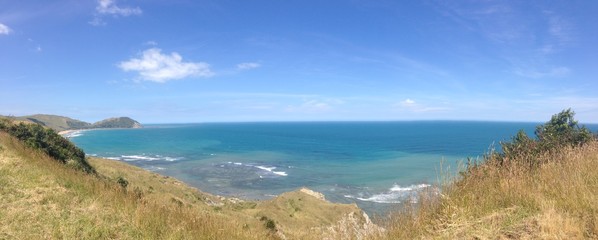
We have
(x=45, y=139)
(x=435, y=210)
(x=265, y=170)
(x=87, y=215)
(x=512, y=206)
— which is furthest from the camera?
(x=265, y=170)

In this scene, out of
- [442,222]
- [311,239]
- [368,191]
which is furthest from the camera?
[368,191]

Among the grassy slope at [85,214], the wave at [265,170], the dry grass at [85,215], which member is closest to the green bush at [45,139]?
the grassy slope at [85,214]

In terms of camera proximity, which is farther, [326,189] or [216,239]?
[326,189]

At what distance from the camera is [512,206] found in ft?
17.3

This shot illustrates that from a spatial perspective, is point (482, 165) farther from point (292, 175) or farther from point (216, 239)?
point (292, 175)

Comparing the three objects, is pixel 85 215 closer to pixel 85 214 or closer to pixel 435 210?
pixel 85 214

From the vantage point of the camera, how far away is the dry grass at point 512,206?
14.5ft

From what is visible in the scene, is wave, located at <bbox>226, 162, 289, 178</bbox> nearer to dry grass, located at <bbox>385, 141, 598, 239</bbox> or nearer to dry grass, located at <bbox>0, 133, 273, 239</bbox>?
dry grass, located at <bbox>0, 133, 273, 239</bbox>

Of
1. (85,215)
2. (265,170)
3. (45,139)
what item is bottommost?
(265,170)

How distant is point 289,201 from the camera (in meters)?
43.0

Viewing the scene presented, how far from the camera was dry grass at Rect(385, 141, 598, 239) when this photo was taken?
14.5 ft

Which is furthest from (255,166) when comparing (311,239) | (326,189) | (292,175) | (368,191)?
(311,239)

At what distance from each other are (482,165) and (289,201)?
37586 millimetres

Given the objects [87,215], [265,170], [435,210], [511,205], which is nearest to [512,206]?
[511,205]
